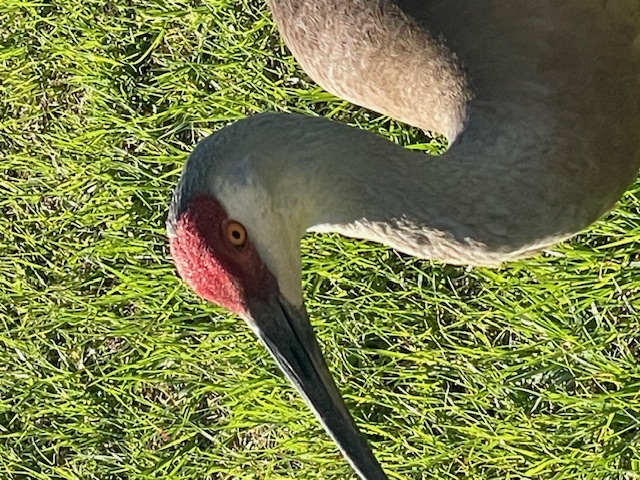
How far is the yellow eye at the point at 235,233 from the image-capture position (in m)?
1.46

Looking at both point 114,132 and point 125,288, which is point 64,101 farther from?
point 125,288

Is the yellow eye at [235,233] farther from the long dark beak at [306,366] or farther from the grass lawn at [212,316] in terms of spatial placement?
the grass lawn at [212,316]

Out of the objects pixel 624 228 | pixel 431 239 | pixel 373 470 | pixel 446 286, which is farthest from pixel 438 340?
pixel 431 239

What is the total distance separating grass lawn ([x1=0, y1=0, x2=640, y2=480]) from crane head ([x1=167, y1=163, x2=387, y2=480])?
35.6 inches

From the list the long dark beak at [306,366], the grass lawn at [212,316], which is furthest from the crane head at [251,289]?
the grass lawn at [212,316]

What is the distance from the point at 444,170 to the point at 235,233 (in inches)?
13.7

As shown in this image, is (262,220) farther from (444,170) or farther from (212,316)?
(212,316)

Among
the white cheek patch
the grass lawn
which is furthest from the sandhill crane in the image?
the grass lawn

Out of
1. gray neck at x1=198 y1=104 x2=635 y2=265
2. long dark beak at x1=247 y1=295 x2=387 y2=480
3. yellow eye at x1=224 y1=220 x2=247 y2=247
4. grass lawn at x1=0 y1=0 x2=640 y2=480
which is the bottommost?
grass lawn at x1=0 y1=0 x2=640 y2=480

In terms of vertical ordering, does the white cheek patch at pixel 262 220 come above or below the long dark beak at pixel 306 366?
above

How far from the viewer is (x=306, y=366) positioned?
1578mm

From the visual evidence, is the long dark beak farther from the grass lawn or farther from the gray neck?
the grass lawn

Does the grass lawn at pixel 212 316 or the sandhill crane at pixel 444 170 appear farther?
the grass lawn at pixel 212 316

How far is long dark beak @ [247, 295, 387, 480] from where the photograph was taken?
5.02ft
